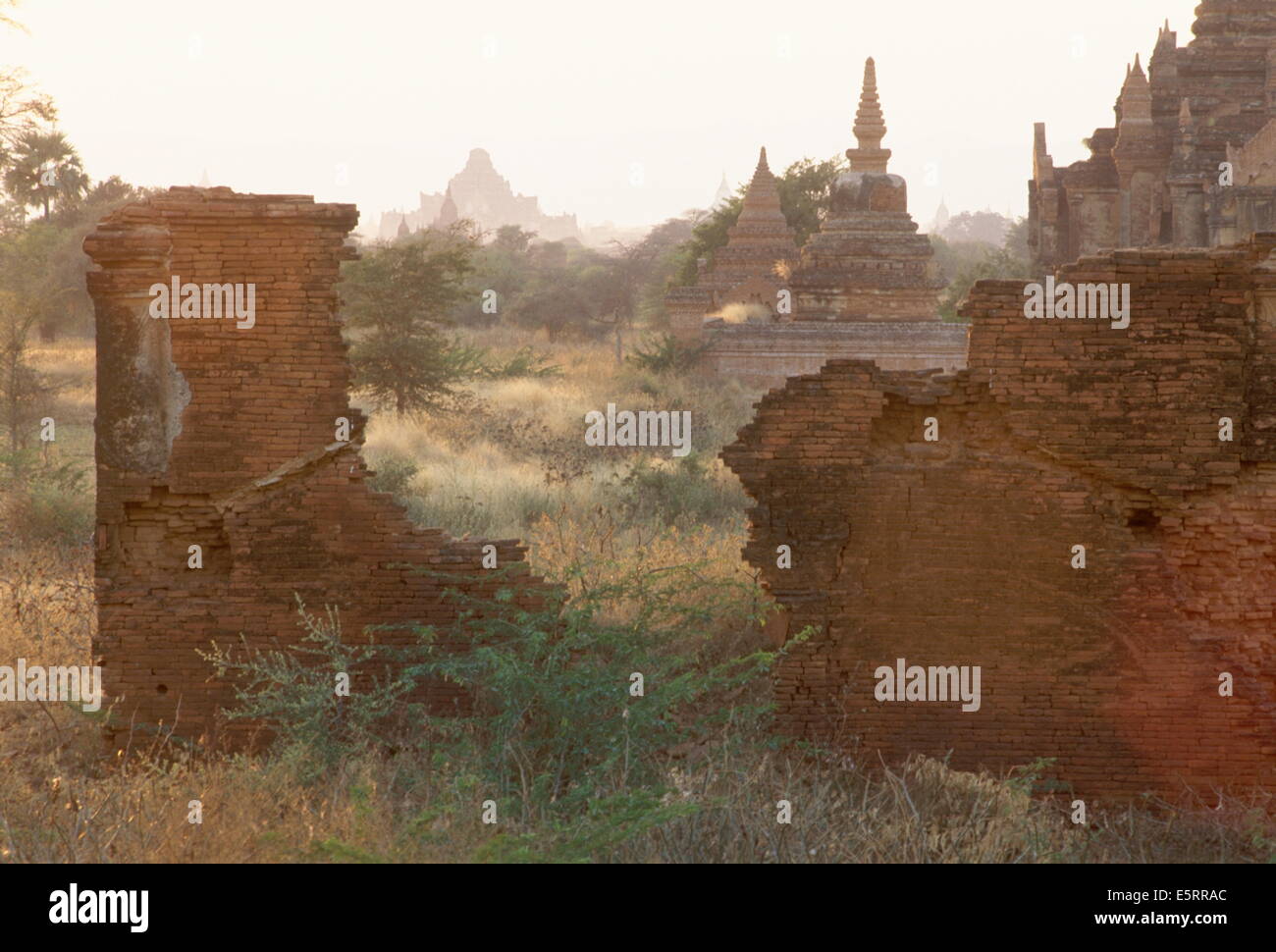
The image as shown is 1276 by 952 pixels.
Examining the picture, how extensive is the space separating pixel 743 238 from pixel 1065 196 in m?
7.81

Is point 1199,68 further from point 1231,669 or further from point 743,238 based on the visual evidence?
point 1231,669

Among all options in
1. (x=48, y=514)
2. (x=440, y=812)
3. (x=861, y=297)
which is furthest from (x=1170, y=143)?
(x=440, y=812)

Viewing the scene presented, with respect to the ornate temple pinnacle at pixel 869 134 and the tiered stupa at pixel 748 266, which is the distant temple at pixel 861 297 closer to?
the ornate temple pinnacle at pixel 869 134

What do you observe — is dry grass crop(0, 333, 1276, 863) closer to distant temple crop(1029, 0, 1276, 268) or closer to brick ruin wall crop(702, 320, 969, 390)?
brick ruin wall crop(702, 320, 969, 390)

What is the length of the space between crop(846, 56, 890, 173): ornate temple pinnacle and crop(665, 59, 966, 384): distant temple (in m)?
0.02

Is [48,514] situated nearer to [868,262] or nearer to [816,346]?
[816,346]

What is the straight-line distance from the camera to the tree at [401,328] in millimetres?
23875

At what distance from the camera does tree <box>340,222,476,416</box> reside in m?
23.9

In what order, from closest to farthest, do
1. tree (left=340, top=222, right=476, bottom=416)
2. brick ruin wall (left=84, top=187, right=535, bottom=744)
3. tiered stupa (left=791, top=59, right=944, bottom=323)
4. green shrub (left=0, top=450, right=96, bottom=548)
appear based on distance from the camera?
brick ruin wall (left=84, top=187, right=535, bottom=744), green shrub (left=0, top=450, right=96, bottom=548), tree (left=340, top=222, right=476, bottom=416), tiered stupa (left=791, top=59, right=944, bottom=323)

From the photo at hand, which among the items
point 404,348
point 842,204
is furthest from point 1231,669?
point 842,204

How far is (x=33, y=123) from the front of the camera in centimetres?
2223

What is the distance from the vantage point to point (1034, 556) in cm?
827

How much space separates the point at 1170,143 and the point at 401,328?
16685 millimetres

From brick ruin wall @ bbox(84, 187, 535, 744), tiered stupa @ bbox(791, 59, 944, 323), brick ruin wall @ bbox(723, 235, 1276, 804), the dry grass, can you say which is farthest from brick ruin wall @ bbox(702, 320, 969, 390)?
brick ruin wall @ bbox(84, 187, 535, 744)
